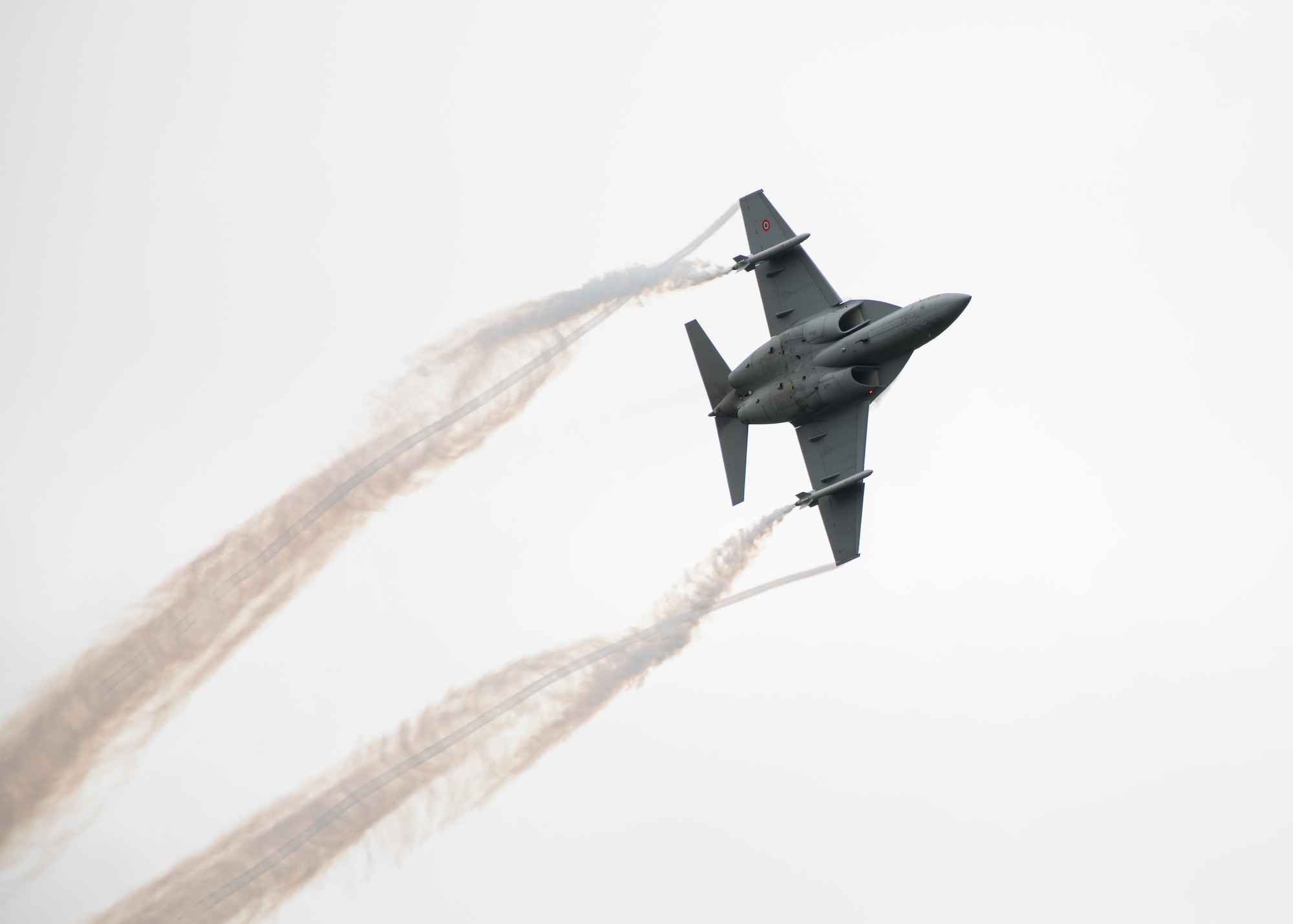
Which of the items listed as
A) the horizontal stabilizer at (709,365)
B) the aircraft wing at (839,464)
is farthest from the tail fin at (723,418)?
the aircraft wing at (839,464)

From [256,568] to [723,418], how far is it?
19.2 m

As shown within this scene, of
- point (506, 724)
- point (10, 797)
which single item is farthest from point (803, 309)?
point (10, 797)

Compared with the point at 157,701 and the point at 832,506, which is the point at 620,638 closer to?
the point at 832,506

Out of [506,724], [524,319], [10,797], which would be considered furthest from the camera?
[524,319]

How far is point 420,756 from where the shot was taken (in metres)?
42.2

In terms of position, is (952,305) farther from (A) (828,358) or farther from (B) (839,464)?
(B) (839,464)

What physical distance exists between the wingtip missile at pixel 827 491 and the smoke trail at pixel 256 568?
959 cm

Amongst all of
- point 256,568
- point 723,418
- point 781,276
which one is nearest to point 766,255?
point 781,276

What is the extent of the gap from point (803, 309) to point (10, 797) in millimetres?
34479

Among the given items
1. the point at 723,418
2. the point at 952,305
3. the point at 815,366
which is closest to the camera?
the point at 952,305

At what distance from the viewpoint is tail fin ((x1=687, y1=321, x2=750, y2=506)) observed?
44000 mm

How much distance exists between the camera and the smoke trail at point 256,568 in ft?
133

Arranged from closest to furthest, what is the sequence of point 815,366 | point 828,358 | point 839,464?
point 828,358 < point 815,366 < point 839,464

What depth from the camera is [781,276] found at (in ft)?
146
